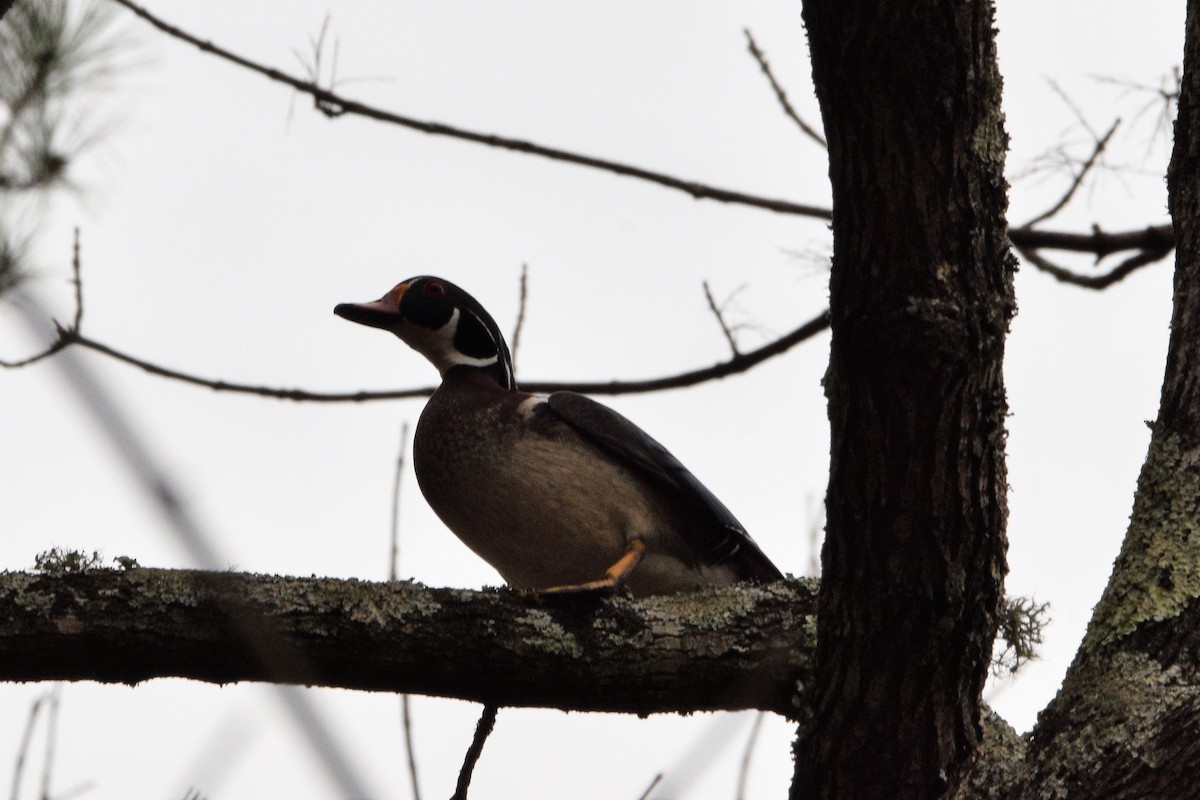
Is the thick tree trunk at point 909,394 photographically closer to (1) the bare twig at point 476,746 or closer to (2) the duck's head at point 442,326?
(1) the bare twig at point 476,746

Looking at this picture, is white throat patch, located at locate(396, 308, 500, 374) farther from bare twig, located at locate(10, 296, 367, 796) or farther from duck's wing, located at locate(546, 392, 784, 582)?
bare twig, located at locate(10, 296, 367, 796)

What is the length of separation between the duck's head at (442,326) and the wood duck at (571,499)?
1.65 feet

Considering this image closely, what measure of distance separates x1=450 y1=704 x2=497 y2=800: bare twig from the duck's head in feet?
7.14

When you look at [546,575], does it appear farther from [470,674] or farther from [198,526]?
[198,526]

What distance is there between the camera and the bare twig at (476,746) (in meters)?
3.49

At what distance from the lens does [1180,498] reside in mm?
3117

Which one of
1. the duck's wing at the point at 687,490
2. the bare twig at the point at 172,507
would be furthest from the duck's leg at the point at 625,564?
the bare twig at the point at 172,507

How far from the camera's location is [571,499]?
4.49m

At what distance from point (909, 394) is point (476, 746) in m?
1.49

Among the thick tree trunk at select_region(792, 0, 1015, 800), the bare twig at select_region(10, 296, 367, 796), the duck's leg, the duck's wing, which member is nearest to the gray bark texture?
the thick tree trunk at select_region(792, 0, 1015, 800)

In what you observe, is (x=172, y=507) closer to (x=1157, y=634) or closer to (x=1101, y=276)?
(x=1157, y=634)

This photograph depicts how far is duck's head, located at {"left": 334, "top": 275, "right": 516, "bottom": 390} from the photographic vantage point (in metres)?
5.53

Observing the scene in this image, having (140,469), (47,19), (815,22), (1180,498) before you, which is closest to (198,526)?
(140,469)

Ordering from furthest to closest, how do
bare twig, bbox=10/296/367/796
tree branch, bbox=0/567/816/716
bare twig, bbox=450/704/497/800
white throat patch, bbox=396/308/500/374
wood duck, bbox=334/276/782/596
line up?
1. white throat patch, bbox=396/308/500/374
2. wood duck, bbox=334/276/782/596
3. bare twig, bbox=450/704/497/800
4. tree branch, bbox=0/567/816/716
5. bare twig, bbox=10/296/367/796
